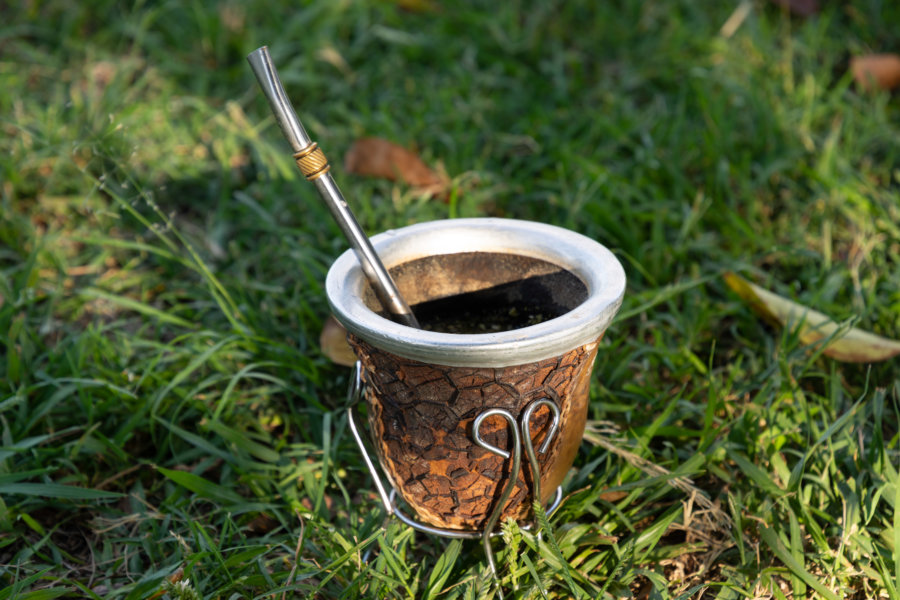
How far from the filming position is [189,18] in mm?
3479

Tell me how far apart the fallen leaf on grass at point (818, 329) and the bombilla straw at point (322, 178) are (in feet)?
3.09

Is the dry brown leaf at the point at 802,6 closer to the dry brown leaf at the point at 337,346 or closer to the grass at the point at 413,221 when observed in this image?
the grass at the point at 413,221

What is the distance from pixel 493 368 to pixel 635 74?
2283 millimetres

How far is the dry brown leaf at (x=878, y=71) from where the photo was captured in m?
2.95

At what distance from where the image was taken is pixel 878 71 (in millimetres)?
2977

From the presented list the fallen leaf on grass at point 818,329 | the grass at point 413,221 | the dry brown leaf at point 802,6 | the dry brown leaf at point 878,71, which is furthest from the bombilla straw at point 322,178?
the dry brown leaf at point 802,6

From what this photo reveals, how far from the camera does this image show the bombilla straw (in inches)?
51.3

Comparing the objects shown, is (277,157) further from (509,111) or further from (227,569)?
(227,569)

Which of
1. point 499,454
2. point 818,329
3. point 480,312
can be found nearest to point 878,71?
point 818,329

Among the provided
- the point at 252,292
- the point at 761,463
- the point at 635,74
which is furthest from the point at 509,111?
the point at 761,463

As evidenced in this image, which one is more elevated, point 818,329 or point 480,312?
point 480,312

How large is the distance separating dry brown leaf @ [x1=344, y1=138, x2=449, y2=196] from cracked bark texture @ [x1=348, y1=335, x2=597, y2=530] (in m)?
1.21

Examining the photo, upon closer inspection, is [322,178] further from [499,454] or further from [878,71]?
[878,71]

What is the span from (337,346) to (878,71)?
2275mm
